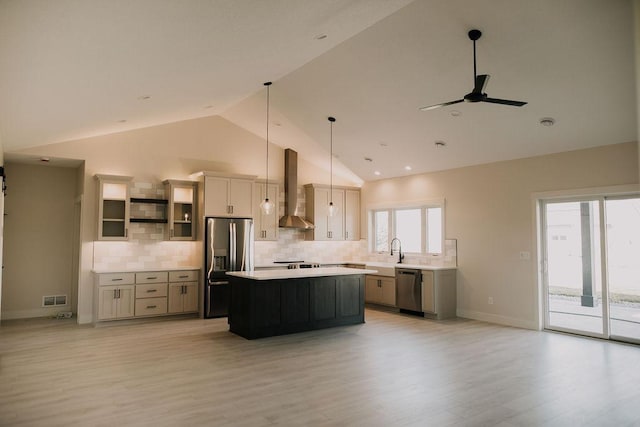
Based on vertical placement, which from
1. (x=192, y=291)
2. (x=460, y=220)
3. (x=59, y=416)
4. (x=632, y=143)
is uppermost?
(x=632, y=143)

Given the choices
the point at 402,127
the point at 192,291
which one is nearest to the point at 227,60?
the point at 402,127

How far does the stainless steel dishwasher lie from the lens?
26.0 ft

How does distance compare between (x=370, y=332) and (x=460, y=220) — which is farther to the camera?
(x=460, y=220)

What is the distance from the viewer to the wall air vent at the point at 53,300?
7758 millimetres

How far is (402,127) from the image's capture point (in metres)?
7.12

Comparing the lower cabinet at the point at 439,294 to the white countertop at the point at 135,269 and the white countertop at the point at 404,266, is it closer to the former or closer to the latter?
the white countertop at the point at 404,266

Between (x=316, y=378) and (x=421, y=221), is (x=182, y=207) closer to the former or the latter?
(x=421, y=221)

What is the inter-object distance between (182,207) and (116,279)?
1.71 m

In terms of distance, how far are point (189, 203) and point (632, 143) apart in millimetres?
6929

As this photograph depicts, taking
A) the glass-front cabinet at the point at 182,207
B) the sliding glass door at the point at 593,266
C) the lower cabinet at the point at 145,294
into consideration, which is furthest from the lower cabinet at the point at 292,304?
the sliding glass door at the point at 593,266

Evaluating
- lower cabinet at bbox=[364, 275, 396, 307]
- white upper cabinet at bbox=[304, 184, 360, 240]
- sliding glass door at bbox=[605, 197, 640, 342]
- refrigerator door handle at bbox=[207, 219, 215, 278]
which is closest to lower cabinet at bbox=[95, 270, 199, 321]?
refrigerator door handle at bbox=[207, 219, 215, 278]

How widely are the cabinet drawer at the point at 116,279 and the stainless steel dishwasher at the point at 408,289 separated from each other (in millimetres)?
4658

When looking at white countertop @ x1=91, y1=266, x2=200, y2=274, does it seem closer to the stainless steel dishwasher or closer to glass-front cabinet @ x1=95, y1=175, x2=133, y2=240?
glass-front cabinet @ x1=95, y1=175, x2=133, y2=240

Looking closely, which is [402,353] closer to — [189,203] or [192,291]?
[192,291]
